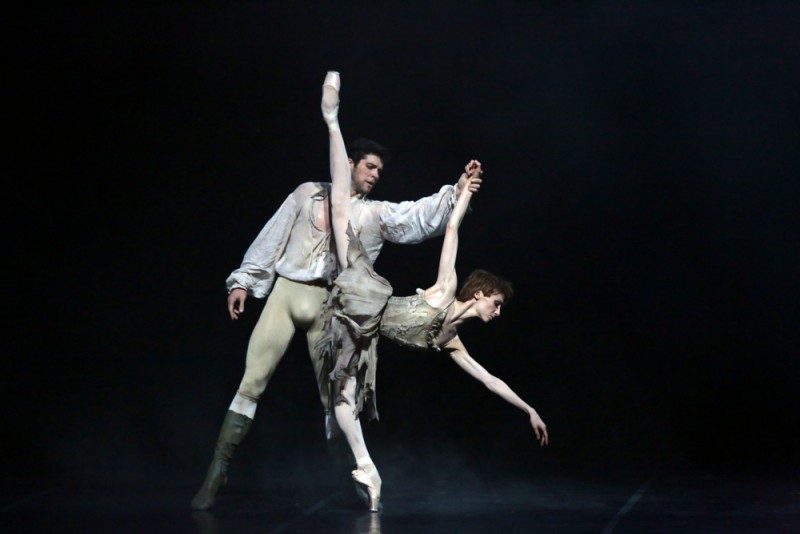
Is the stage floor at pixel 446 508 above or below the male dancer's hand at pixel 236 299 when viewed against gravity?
below

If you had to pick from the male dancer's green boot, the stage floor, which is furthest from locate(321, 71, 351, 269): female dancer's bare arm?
the stage floor

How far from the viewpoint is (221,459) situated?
13.1 feet

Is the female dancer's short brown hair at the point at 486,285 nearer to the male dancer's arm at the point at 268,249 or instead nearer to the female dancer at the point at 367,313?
the female dancer at the point at 367,313

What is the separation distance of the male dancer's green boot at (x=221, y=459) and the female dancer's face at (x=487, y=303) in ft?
2.69

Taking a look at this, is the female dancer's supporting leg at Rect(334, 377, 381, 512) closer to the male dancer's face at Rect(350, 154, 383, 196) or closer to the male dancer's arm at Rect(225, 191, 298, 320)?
the male dancer's arm at Rect(225, 191, 298, 320)

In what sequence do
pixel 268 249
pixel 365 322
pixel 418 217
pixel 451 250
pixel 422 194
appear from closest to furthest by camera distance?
pixel 451 250
pixel 365 322
pixel 418 217
pixel 268 249
pixel 422 194

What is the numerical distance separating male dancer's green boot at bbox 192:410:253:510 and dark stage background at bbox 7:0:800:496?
118 cm

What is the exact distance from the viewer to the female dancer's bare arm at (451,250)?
3805 millimetres

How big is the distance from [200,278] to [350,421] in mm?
1745

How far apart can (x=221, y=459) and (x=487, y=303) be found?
98 centimetres

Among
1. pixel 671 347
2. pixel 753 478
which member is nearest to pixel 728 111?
pixel 671 347

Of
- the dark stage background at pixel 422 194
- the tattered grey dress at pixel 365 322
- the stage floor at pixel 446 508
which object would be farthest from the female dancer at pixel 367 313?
the dark stage background at pixel 422 194

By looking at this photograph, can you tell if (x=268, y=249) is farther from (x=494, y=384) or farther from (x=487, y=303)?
(x=494, y=384)

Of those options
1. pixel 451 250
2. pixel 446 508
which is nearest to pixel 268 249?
pixel 451 250
